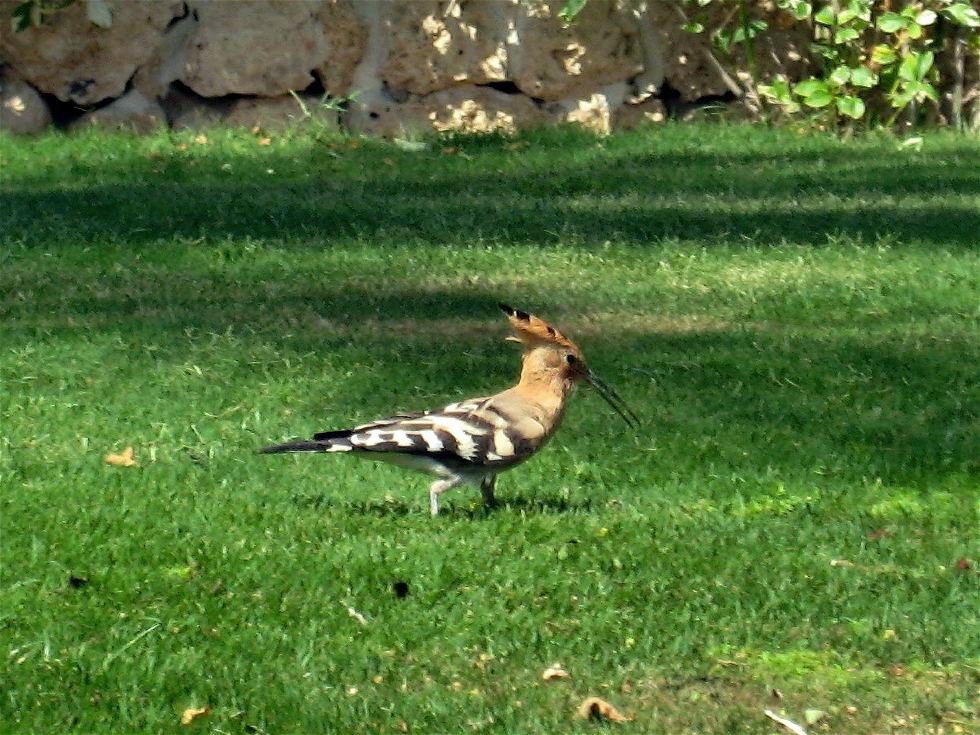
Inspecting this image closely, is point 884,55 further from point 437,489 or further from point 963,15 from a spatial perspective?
point 437,489

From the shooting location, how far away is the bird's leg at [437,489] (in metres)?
5.54

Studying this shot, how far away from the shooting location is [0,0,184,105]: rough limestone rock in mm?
11546

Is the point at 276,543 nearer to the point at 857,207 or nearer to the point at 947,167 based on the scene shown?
the point at 857,207

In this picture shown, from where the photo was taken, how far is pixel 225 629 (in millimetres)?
4602

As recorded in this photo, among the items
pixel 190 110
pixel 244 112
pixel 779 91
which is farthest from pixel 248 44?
pixel 779 91

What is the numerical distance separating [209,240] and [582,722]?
561cm

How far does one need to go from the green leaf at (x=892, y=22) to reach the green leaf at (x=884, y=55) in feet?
0.90

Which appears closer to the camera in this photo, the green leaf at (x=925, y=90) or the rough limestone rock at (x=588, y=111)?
the green leaf at (x=925, y=90)

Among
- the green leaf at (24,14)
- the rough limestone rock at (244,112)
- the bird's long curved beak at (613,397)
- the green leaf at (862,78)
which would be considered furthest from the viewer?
the rough limestone rock at (244,112)

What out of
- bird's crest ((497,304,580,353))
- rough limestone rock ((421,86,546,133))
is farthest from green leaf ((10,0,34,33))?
bird's crest ((497,304,580,353))

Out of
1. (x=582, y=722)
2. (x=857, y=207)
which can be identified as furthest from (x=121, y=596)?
(x=857, y=207)

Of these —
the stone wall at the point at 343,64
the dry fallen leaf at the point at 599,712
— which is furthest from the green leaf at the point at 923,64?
the dry fallen leaf at the point at 599,712

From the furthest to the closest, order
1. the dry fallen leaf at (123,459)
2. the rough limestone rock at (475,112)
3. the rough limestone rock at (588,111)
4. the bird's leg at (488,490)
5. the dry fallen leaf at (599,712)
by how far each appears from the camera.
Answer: the rough limestone rock at (588,111)
the rough limestone rock at (475,112)
the dry fallen leaf at (123,459)
the bird's leg at (488,490)
the dry fallen leaf at (599,712)

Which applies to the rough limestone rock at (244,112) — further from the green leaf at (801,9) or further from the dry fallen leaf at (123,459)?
the dry fallen leaf at (123,459)
